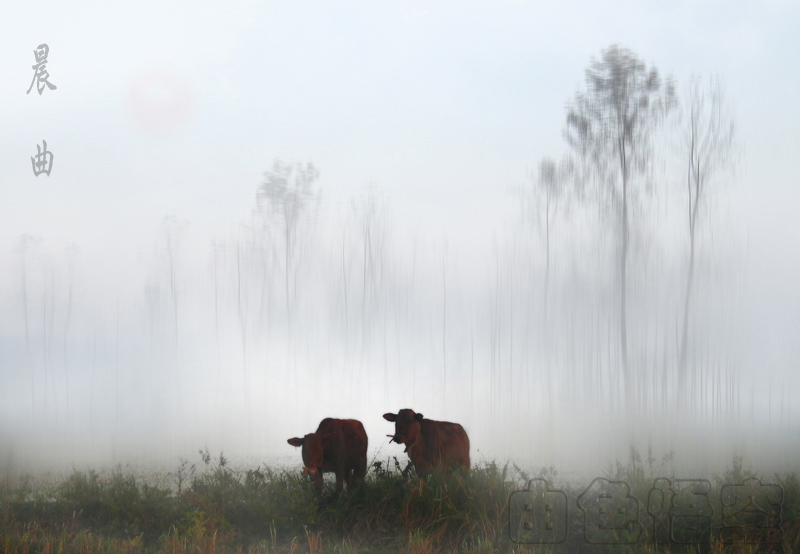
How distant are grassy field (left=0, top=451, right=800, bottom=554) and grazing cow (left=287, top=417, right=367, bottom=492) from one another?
224 millimetres

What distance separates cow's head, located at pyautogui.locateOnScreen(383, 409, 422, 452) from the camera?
8641 mm

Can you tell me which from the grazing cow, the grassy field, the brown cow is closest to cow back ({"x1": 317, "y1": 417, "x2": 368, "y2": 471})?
the grazing cow

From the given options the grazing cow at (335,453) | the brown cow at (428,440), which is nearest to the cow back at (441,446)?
the brown cow at (428,440)

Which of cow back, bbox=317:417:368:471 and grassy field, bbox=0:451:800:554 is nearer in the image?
grassy field, bbox=0:451:800:554

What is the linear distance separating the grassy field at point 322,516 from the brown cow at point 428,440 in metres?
0.25

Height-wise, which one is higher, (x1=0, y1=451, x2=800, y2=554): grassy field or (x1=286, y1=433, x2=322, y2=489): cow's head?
(x1=286, y1=433, x2=322, y2=489): cow's head

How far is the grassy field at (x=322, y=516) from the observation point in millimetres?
7727

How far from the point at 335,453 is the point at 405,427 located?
1.02 m

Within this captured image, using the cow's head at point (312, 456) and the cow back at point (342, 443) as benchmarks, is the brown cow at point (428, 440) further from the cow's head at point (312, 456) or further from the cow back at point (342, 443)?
the cow's head at point (312, 456)

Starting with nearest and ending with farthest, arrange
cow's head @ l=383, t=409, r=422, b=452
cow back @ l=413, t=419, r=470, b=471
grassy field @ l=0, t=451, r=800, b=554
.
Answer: grassy field @ l=0, t=451, r=800, b=554 < cow's head @ l=383, t=409, r=422, b=452 < cow back @ l=413, t=419, r=470, b=471

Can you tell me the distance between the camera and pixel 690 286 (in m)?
11.5

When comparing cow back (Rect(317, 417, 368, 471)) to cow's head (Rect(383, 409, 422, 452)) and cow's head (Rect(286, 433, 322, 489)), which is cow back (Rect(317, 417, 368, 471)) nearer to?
cow's head (Rect(286, 433, 322, 489))

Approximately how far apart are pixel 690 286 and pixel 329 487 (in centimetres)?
700

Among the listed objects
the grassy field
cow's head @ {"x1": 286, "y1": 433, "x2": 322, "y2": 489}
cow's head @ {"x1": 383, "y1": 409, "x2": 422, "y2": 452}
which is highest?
cow's head @ {"x1": 383, "y1": 409, "x2": 422, "y2": 452}
